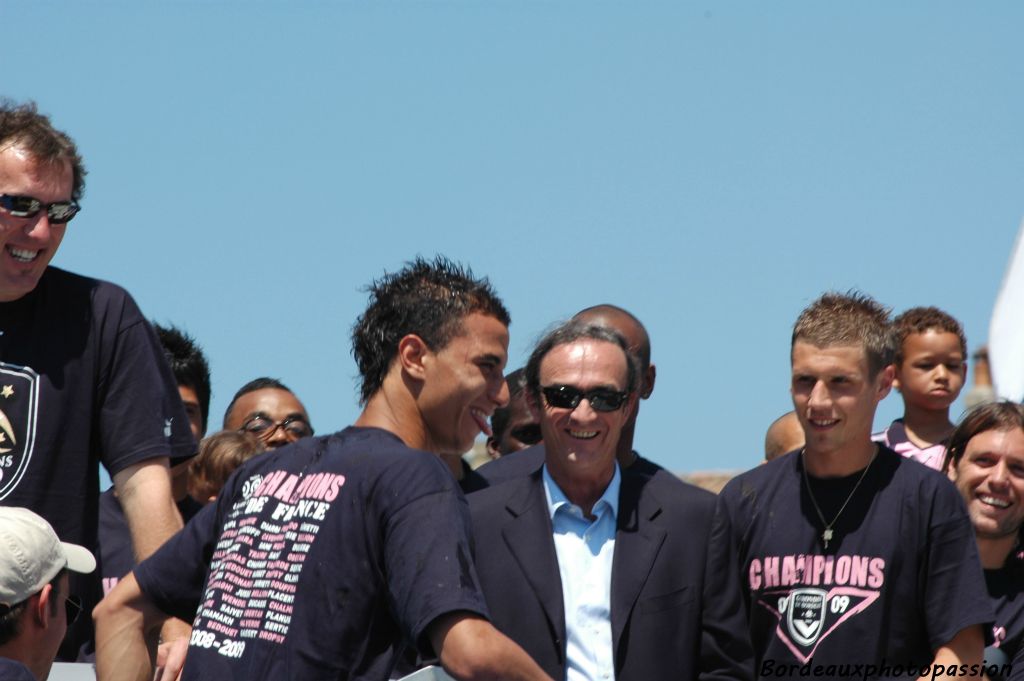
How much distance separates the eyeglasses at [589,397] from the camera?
492cm

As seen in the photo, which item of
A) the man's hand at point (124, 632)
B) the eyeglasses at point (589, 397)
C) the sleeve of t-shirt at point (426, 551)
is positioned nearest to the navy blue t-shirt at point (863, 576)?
the eyeglasses at point (589, 397)

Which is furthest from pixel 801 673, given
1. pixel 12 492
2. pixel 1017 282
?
pixel 1017 282

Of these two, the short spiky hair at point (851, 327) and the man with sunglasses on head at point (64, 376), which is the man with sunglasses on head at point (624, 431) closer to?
the short spiky hair at point (851, 327)

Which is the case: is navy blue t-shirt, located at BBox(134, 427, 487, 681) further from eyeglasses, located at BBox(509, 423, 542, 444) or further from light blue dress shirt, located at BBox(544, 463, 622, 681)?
eyeglasses, located at BBox(509, 423, 542, 444)

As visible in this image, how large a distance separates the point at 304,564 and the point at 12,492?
4.34 feet

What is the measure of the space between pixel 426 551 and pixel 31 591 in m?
1.08

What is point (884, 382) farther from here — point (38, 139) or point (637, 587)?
point (38, 139)

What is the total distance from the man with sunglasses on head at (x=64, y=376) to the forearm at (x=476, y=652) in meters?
1.43

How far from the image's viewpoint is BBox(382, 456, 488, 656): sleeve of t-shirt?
3533 mm

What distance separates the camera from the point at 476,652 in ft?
11.4

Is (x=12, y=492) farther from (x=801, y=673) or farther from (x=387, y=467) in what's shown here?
(x=801, y=673)

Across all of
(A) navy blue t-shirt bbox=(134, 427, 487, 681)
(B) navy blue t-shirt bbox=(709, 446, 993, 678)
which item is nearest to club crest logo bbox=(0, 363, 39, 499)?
(A) navy blue t-shirt bbox=(134, 427, 487, 681)

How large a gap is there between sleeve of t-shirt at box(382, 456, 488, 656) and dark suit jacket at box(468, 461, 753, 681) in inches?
41.1

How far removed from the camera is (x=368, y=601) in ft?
12.1
